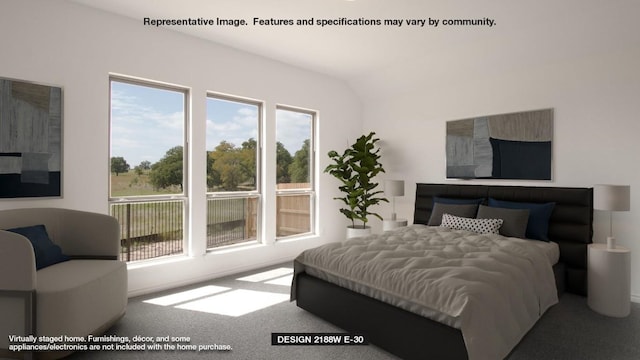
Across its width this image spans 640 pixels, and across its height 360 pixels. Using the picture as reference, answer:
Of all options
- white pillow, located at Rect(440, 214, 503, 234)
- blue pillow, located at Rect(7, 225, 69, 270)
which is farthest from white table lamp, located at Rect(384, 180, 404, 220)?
blue pillow, located at Rect(7, 225, 69, 270)

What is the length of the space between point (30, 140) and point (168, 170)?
1.30 m

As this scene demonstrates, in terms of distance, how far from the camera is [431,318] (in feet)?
7.27

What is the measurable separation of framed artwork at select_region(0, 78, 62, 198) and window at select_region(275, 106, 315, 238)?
265 centimetres

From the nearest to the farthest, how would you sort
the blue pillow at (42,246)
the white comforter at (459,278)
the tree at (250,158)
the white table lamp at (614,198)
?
the white comforter at (459,278) < the blue pillow at (42,246) < the white table lamp at (614,198) < the tree at (250,158)

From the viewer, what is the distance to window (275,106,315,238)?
5156 millimetres

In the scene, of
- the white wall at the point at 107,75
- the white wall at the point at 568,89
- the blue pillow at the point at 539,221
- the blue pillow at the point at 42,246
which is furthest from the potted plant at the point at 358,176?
the blue pillow at the point at 42,246

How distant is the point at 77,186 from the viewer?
3299 mm

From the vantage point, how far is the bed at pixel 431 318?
214 cm

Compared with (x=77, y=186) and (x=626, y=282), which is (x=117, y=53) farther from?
(x=626, y=282)

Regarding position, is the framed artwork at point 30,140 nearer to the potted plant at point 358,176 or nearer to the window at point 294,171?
the window at point 294,171

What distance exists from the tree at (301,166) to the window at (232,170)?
2.20 ft

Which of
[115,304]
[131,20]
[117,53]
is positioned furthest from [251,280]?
[131,20]

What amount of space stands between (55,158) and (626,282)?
5405 millimetres

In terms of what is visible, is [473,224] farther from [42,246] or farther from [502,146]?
[42,246]
